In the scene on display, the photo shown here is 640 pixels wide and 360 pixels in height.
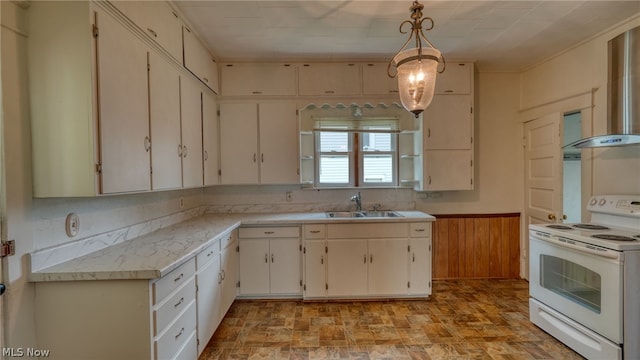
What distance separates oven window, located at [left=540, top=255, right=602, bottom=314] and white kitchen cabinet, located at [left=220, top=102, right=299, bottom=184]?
251cm

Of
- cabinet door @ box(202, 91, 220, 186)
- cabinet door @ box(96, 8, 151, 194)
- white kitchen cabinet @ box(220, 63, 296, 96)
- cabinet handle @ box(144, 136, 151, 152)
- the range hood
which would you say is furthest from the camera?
white kitchen cabinet @ box(220, 63, 296, 96)

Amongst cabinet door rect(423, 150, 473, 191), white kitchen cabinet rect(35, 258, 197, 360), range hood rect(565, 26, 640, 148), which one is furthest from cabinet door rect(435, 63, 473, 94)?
white kitchen cabinet rect(35, 258, 197, 360)

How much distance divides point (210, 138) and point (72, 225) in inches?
62.7

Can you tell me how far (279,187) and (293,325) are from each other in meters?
1.61

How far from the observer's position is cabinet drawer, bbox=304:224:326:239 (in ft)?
9.84

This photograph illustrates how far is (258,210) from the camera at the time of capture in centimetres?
353

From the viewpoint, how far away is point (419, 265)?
9.92 feet

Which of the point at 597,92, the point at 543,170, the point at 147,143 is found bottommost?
the point at 543,170

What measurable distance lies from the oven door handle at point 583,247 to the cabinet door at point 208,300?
2789mm

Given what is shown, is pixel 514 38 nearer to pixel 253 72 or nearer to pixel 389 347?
pixel 253 72

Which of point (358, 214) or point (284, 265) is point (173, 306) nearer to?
point (284, 265)

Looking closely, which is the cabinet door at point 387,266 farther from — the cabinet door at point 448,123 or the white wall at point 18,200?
the white wall at point 18,200

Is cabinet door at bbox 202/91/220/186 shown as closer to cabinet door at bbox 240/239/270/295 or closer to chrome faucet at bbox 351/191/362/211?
cabinet door at bbox 240/239/270/295

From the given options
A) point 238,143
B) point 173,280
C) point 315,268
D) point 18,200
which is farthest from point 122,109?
point 315,268
